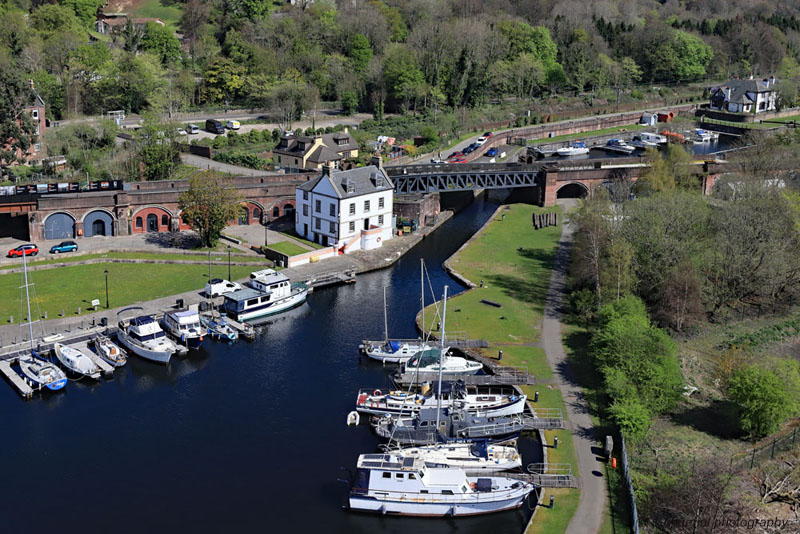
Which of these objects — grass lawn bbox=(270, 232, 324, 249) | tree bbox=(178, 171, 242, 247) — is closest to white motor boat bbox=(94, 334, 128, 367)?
tree bbox=(178, 171, 242, 247)

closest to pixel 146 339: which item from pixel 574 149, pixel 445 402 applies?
pixel 445 402

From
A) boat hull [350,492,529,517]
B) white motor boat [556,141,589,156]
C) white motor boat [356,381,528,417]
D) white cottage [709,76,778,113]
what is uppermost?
white cottage [709,76,778,113]

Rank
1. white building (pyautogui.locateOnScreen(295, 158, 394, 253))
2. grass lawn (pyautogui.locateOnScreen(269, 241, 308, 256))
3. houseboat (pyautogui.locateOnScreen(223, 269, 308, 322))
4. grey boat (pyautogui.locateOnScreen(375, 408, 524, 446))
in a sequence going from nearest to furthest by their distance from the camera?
grey boat (pyautogui.locateOnScreen(375, 408, 524, 446))
houseboat (pyautogui.locateOnScreen(223, 269, 308, 322))
grass lawn (pyautogui.locateOnScreen(269, 241, 308, 256))
white building (pyautogui.locateOnScreen(295, 158, 394, 253))

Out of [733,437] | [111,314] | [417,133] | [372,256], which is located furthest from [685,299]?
[417,133]

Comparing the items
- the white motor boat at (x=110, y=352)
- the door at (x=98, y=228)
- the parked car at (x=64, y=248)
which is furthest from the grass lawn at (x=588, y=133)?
the white motor boat at (x=110, y=352)

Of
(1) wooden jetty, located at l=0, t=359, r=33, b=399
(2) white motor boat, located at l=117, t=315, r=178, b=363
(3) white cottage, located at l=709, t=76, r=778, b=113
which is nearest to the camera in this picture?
(1) wooden jetty, located at l=0, t=359, r=33, b=399

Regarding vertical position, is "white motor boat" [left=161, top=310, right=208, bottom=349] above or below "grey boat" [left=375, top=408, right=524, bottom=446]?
above

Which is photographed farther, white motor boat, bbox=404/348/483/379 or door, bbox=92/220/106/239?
door, bbox=92/220/106/239

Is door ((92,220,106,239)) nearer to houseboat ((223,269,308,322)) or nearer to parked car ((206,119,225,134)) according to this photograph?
houseboat ((223,269,308,322))
